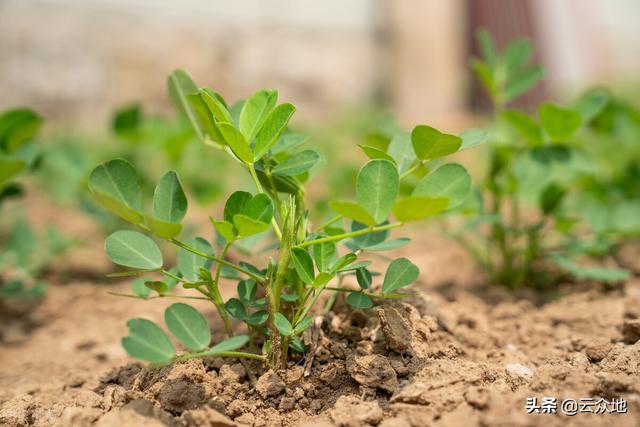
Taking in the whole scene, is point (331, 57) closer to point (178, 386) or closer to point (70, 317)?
point (70, 317)

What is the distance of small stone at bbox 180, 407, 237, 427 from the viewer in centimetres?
87

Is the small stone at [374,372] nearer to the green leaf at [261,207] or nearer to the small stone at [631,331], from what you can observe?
the green leaf at [261,207]

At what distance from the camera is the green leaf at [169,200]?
3.16ft

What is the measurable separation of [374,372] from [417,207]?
0.96ft

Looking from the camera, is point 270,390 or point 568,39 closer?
point 270,390

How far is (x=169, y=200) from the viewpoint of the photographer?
97 cm

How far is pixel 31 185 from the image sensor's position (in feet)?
8.98

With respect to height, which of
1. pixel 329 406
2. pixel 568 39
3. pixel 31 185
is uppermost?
pixel 568 39

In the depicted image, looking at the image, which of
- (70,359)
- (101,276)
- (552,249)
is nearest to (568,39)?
(552,249)

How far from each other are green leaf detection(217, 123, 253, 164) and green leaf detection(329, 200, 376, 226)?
177 millimetres

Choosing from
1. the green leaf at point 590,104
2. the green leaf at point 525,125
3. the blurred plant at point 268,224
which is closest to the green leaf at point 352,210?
the blurred plant at point 268,224

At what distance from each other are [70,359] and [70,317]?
0.26 meters

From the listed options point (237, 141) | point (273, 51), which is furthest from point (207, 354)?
point (273, 51)

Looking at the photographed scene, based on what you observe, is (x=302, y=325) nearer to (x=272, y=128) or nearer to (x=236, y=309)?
(x=236, y=309)
